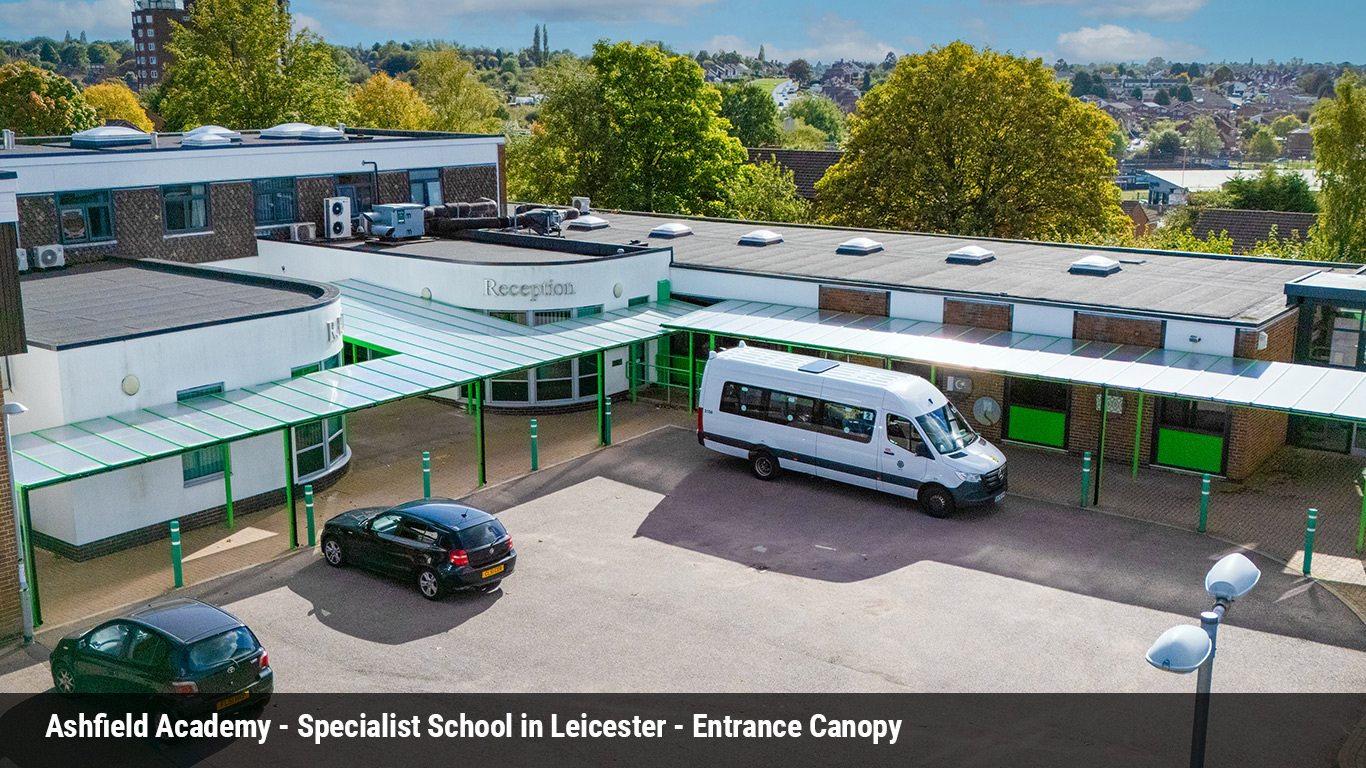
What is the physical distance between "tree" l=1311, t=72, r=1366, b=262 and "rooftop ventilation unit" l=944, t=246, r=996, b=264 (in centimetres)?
2102

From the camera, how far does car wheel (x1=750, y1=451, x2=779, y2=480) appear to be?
1998 cm

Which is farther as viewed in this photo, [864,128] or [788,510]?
[864,128]

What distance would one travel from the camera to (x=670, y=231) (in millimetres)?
29781

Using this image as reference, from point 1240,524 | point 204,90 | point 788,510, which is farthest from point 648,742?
point 204,90

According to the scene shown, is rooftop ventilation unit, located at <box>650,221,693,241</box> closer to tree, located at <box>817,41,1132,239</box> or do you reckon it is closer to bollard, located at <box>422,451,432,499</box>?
tree, located at <box>817,41,1132,239</box>

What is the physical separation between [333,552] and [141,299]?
7.48 m

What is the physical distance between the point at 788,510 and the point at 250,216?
611 inches

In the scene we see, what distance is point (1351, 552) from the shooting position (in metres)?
16.9

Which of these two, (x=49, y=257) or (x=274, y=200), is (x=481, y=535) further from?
(x=274, y=200)

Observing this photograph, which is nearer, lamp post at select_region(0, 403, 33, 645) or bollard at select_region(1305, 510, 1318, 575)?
lamp post at select_region(0, 403, 33, 645)


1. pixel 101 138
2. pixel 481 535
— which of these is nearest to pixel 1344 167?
pixel 481 535

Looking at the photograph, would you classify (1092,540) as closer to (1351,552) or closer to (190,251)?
(1351,552)

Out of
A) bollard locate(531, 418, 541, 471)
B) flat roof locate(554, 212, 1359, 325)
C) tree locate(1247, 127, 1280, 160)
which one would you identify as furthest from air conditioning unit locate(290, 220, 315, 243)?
tree locate(1247, 127, 1280, 160)

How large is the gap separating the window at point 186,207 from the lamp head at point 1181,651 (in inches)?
917
